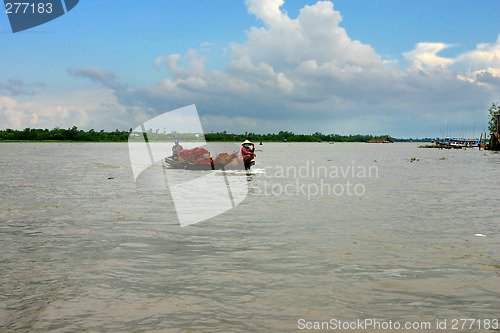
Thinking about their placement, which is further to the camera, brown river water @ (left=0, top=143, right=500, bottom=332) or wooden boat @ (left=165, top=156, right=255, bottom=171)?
wooden boat @ (left=165, top=156, right=255, bottom=171)

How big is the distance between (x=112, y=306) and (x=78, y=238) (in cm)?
420

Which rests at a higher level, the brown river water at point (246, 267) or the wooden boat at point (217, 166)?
the wooden boat at point (217, 166)

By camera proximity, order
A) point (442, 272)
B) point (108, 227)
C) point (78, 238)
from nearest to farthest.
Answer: point (442, 272), point (78, 238), point (108, 227)

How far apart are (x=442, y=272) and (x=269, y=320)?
342 cm

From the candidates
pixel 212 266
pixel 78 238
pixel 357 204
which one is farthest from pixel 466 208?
pixel 78 238

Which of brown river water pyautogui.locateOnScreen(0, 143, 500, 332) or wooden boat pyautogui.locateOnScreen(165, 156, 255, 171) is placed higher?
wooden boat pyautogui.locateOnScreen(165, 156, 255, 171)

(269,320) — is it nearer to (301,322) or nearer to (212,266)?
(301,322)

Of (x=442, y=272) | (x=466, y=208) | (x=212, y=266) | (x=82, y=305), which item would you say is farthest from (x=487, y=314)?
(x=466, y=208)

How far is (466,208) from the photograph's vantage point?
1306cm

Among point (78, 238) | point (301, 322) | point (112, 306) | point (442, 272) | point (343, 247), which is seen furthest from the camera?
point (78, 238)

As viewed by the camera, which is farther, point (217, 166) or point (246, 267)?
point (217, 166)

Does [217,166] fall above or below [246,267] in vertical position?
above

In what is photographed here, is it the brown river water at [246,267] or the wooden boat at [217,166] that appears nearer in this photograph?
the brown river water at [246,267]

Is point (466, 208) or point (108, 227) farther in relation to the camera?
point (466, 208)
